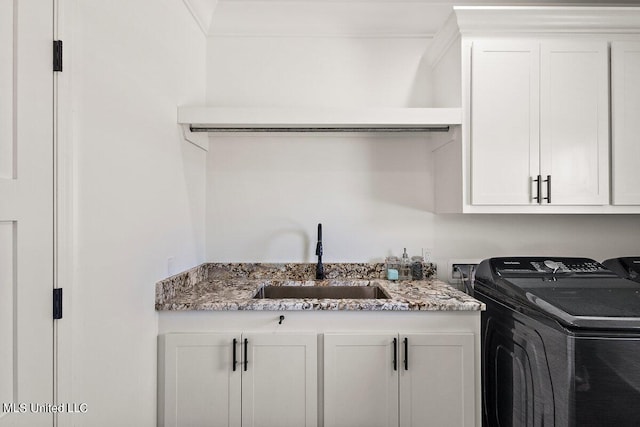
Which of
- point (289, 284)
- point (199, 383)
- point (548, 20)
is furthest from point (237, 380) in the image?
point (548, 20)

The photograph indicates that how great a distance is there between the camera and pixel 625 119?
1.81 meters

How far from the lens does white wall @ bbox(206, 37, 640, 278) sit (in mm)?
2223

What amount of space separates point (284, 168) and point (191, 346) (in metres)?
1.16

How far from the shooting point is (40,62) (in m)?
0.92

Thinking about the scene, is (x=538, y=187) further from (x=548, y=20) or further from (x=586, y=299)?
(x=548, y=20)

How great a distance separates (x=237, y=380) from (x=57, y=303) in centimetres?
83

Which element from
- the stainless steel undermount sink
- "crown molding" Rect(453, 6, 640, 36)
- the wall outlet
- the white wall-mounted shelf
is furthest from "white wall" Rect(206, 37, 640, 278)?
"crown molding" Rect(453, 6, 640, 36)

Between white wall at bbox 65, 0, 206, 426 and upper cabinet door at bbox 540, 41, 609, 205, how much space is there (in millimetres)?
1884

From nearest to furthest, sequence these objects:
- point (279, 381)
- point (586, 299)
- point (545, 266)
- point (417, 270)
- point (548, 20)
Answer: point (586, 299), point (279, 381), point (548, 20), point (545, 266), point (417, 270)

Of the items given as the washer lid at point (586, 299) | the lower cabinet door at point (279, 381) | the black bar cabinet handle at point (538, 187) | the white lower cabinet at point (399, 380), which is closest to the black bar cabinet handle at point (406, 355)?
the white lower cabinet at point (399, 380)

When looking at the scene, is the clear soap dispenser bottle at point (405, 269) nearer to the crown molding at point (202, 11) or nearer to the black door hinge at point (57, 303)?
the black door hinge at point (57, 303)

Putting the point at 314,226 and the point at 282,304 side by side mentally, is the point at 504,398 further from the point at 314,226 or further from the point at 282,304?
the point at 314,226

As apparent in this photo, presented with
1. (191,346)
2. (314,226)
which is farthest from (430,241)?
(191,346)

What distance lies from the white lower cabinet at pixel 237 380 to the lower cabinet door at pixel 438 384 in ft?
1.34
